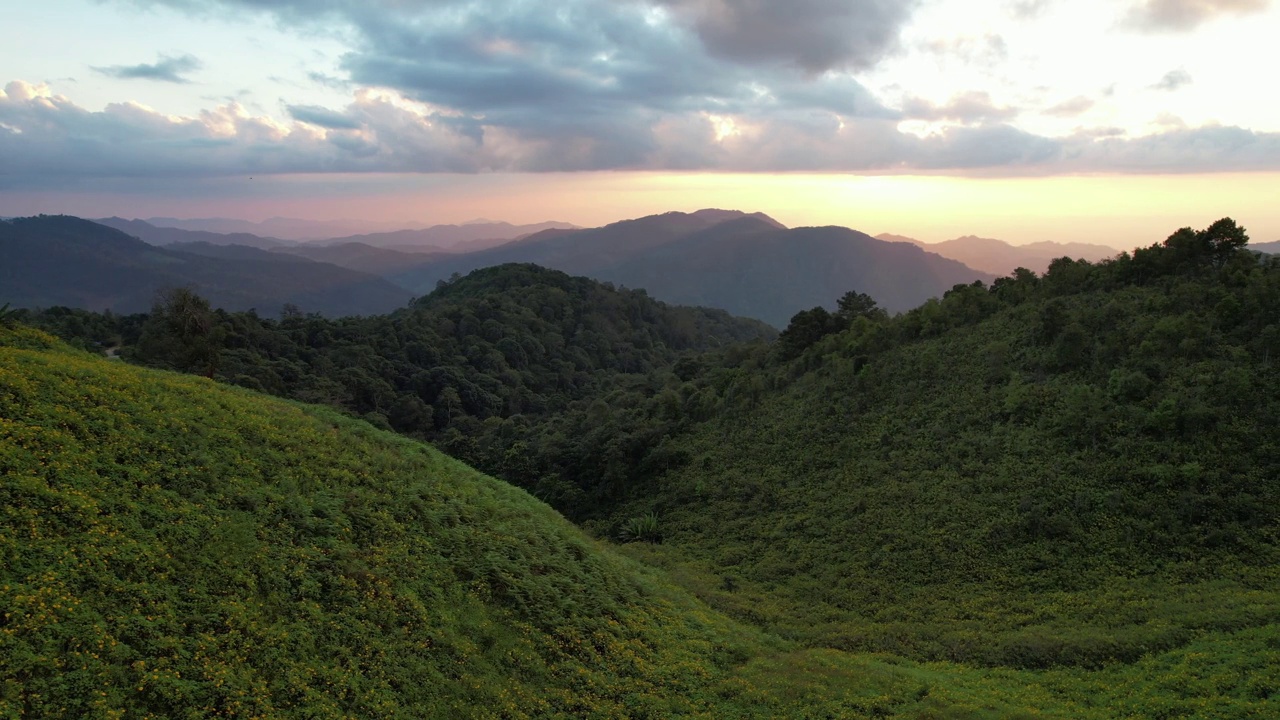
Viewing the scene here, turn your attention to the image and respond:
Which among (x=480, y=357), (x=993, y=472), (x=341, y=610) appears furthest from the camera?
(x=480, y=357)

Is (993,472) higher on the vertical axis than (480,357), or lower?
higher

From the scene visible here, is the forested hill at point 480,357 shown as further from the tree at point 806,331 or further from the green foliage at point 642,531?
the tree at point 806,331

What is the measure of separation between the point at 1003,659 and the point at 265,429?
16.9 m

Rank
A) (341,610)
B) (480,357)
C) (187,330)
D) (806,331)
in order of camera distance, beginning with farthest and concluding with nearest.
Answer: (480,357)
(806,331)
(187,330)
(341,610)

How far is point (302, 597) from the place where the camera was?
10258 mm

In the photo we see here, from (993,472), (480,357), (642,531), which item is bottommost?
(642,531)

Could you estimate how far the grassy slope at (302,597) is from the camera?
8055mm

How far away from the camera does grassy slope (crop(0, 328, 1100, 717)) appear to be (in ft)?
26.4

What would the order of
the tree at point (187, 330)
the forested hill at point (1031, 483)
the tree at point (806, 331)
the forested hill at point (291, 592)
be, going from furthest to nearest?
1. the tree at point (806, 331)
2. the tree at point (187, 330)
3. the forested hill at point (1031, 483)
4. the forested hill at point (291, 592)

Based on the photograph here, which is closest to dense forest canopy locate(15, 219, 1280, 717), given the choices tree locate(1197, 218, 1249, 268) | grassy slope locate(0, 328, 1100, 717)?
tree locate(1197, 218, 1249, 268)

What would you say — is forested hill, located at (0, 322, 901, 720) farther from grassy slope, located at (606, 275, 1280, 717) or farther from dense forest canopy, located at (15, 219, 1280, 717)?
dense forest canopy, located at (15, 219, 1280, 717)

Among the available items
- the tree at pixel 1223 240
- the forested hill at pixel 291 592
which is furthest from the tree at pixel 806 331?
the forested hill at pixel 291 592

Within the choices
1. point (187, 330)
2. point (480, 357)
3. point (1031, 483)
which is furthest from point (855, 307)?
point (480, 357)

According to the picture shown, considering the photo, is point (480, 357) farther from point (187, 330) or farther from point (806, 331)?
point (187, 330)
